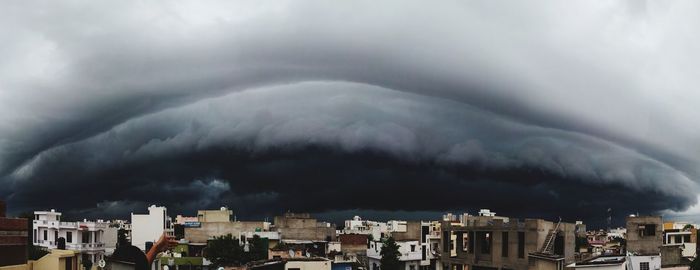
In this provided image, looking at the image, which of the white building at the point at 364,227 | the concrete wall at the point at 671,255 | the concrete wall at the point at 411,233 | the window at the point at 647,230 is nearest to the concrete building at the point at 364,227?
the white building at the point at 364,227

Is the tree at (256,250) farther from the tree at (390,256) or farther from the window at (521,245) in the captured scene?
the window at (521,245)

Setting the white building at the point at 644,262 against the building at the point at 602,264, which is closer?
the building at the point at 602,264

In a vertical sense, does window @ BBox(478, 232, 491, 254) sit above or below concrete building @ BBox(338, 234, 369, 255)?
above

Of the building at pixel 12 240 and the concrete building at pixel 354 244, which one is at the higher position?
the building at pixel 12 240

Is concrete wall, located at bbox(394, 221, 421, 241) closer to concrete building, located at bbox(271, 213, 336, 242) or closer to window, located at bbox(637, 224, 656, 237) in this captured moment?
concrete building, located at bbox(271, 213, 336, 242)

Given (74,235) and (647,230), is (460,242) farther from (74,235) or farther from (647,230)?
(74,235)

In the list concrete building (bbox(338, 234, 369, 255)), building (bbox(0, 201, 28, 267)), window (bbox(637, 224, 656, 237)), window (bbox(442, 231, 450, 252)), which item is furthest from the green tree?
window (bbox(637, 224, 656, 237))
